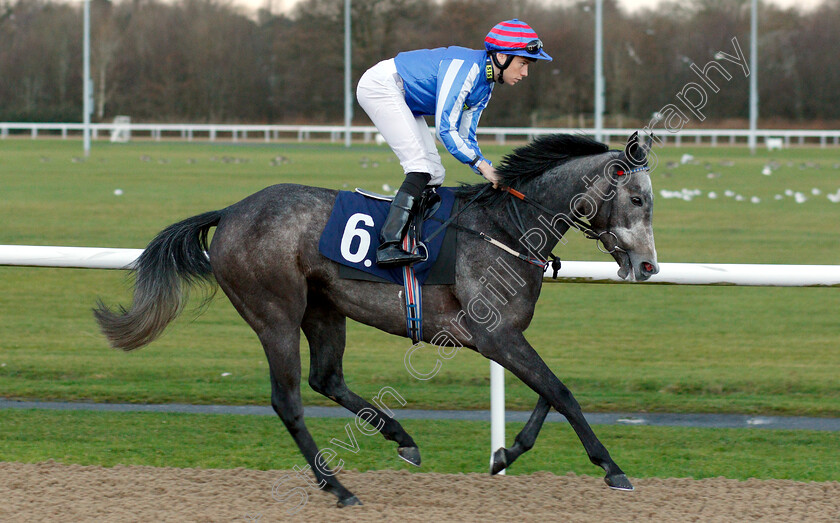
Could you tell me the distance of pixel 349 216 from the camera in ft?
14.2

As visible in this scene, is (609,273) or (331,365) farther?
(609,273)

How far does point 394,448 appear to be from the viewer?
519 centimetres

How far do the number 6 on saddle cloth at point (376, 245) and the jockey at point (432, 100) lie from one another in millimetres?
48

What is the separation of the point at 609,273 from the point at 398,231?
3.99 feet

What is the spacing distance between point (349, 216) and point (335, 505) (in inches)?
42.8

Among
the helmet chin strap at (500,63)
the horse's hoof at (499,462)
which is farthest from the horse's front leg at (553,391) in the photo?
the helmet chin strap at (500,63)

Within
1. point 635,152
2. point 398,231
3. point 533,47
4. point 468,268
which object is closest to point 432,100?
point 533,47

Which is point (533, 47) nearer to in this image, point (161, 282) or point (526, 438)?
point (526, 438)

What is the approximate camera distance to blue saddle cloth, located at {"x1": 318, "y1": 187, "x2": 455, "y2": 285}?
14.0 ft

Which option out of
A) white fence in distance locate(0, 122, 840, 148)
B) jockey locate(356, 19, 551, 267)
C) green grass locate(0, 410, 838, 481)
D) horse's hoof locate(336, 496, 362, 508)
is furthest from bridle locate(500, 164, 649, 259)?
white fence in distance locate(0, 122, 840, 148)

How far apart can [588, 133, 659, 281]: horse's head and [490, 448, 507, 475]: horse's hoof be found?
818mm

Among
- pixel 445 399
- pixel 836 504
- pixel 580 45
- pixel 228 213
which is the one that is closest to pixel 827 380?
pixel 445 399

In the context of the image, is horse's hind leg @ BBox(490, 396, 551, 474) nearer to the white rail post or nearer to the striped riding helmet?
the white rail post

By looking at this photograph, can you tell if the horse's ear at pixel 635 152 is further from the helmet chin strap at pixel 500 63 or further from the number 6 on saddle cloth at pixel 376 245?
the number 6 on saddle cloth at pixel 376 245
